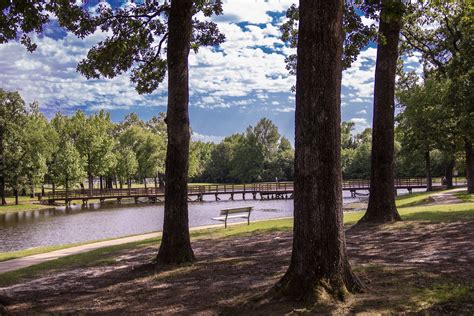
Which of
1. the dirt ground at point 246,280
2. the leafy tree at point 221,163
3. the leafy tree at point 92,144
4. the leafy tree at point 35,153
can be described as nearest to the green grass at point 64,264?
the dirt ground at point 246,280

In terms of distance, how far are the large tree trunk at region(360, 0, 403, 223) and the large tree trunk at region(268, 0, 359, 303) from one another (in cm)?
781

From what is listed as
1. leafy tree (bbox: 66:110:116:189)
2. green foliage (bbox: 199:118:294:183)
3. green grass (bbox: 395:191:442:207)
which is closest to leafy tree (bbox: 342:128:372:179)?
green foliage (bbox: 199:118:294:183)

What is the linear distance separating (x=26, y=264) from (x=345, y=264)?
9.35 m

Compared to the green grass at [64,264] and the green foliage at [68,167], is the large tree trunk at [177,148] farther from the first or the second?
the green foliage at [68,167]

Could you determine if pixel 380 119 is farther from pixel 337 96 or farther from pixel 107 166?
pixel 107 166

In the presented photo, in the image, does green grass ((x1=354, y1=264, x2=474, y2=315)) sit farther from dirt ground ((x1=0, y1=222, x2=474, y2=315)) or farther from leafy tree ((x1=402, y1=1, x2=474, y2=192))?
leafy tree ((x1=402, y1=1, x2=474, y2=192))

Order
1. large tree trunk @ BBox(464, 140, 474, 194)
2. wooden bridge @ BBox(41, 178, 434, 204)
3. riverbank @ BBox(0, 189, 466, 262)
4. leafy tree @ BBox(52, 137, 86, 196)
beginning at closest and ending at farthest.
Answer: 1. riverbank @ BBox(0, 189, 466, 262)
2. large tree trunk @ BBox(464, 140, 474, 194)
3. wooden bridge @ BBox(41, 178, 434, 204)
4. leafy tree @ BBox(52, 137, 86, 196)

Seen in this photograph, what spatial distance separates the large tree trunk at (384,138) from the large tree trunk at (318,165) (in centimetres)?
781

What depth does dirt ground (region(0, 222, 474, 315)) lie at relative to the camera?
5453 millimetres

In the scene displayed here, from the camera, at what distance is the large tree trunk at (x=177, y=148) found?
9.11 metres

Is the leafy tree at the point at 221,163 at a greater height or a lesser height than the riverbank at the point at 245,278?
greater

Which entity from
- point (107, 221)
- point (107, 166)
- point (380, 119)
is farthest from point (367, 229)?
→ point (107, 166)

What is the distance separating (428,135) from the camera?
33.2 metres

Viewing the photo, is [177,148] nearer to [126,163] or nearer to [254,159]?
[126,163]
